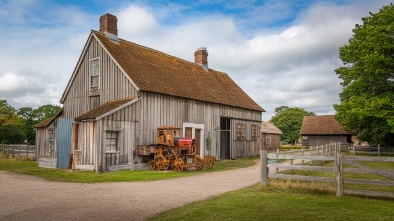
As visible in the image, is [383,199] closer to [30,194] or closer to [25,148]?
[30,194]

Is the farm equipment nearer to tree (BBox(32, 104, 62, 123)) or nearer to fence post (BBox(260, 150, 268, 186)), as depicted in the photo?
fence post (BBox(260, 150, 268, 186))

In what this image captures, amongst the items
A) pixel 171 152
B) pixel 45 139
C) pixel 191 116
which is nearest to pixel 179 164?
pixel 171 152

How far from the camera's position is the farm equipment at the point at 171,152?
1666cm

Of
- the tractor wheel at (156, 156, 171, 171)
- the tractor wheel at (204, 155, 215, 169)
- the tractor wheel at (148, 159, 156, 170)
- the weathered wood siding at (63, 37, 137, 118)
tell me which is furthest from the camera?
the weathered wood siding at (63, 37, 137, 118)

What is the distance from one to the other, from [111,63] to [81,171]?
6875 millimetres

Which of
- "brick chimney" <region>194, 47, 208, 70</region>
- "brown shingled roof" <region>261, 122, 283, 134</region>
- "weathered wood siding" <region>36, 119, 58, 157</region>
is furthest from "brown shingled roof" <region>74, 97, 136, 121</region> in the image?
"brown shingled roof" <region>261, 122, 283, 134</region>

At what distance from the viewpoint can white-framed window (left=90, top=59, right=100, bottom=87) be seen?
802 inches

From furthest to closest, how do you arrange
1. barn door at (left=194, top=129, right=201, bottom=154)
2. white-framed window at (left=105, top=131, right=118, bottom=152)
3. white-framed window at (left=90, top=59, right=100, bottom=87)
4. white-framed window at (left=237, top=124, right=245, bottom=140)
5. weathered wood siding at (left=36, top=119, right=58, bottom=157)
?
1. white-framed window at (left=237, top=124, right=245, bottom=140)
2. weathered wood siding at (left=36, top=119, right=58, bottom=157)
3. barn door at (left=194, top=129, right=201, bottom=154)
4. white-framed window at (left=90, top=59, right=100, bottom=87)
5. white-framed window at (left=105, top=131, right=118, bottom=152)

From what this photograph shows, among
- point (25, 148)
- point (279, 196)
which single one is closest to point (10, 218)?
point (279, 196)

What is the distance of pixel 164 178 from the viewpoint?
14.0m

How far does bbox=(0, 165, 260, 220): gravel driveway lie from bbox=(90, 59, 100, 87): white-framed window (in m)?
8.48

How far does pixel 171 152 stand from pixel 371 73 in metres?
18.7

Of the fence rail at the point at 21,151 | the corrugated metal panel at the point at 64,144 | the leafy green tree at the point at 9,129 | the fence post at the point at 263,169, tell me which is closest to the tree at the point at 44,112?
the leafy green tree at the point at 9,129

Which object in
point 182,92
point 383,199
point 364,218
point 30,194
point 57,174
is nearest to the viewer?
point 364,218
